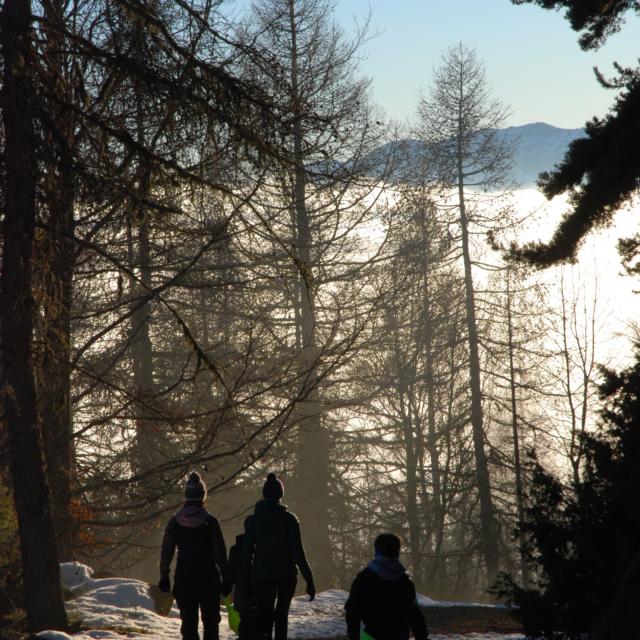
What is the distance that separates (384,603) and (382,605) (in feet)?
0.06

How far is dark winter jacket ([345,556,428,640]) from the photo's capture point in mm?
5883

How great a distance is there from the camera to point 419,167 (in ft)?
101

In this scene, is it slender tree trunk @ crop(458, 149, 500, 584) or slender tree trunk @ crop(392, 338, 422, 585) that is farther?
slender tree trunk @ crop(392, 338, 422, 585)

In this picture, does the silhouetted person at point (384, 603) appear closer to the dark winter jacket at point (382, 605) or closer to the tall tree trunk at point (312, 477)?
the dark winter jacket at point (382, 605)

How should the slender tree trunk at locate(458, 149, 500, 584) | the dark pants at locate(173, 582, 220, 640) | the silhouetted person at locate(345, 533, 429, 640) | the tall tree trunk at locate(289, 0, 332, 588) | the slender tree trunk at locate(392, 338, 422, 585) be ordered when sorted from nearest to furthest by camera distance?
the silhouetted person at locate(345, 533, 429, 640) < the dark pants at locate(173, 582, 220, 640) < the tall tree trunk at locate(289, 0, 332, 588) < the slender tree trunk at locate(458, 149, 500, 584) < the slender tree trunk at locate(392, 338, 422, 585)

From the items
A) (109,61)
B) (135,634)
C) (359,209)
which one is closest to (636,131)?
(109,61)

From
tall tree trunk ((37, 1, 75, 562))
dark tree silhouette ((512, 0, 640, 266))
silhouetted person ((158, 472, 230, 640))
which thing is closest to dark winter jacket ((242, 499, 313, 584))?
silhouetted person ((158, 472, 230, 640))

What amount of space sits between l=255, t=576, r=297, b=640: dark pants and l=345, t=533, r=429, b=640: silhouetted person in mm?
2790

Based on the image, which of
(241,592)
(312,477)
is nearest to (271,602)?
(241,592)

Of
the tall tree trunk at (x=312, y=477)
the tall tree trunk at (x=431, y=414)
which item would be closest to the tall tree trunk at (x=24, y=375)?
the tall tree trunk at (x=312, y=477)

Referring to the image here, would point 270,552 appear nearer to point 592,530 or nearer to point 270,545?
point 270,545

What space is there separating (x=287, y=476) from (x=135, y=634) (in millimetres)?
18396

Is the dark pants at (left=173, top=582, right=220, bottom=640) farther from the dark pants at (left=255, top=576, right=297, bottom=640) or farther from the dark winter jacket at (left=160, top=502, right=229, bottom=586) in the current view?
the dark pants at (left=255, top=576, right=297, bottom=640)

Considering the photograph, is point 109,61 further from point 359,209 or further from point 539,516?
point 359,209
